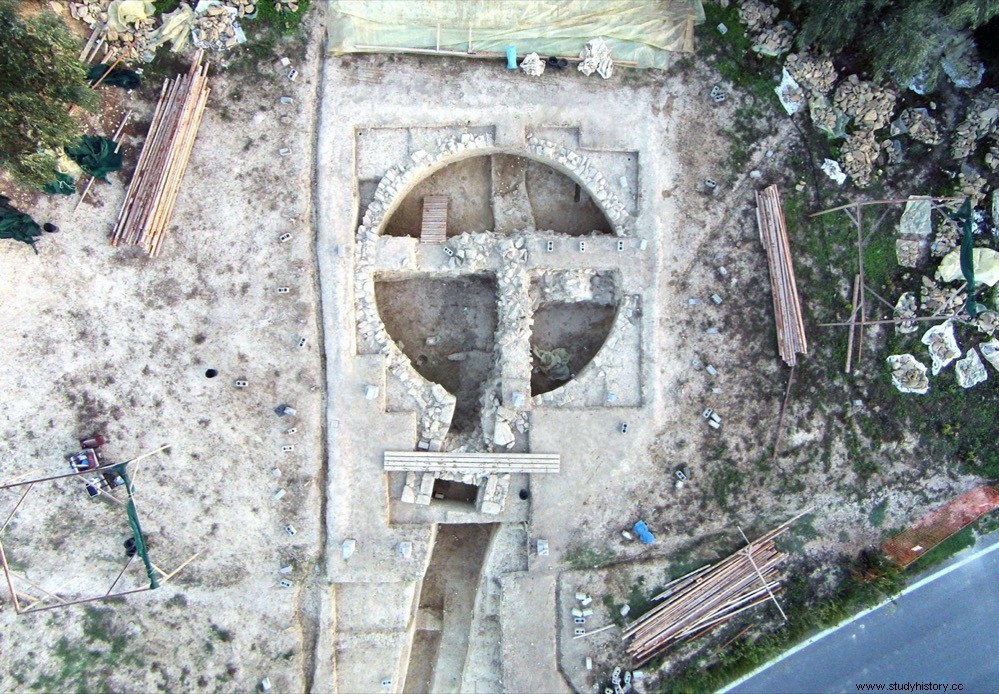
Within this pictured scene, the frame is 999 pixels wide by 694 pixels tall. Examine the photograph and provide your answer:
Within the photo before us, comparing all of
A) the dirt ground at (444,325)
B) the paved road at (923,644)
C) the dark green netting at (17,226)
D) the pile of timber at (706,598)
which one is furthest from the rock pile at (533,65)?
the paved road at (923,644)

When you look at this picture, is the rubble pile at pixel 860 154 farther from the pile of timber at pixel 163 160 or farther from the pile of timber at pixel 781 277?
the pile of timber at pixel 163 160

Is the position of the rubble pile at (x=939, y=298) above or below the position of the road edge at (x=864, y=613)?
above

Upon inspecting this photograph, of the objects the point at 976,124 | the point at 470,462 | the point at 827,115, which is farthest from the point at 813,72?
the point at 470,462

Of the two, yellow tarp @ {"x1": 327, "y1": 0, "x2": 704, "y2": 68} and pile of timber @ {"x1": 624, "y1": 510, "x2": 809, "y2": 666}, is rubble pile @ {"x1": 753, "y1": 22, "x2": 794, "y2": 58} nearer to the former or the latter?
yellow tarp @ {"x1": 327, "y1": 0, "x2": 704, "y2": 68}

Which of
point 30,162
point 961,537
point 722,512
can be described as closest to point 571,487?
point 722,512

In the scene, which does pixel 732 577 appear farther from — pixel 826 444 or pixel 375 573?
pixel 375 573

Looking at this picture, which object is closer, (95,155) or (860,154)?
(95,155)

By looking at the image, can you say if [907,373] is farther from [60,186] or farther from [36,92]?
[36,92]
